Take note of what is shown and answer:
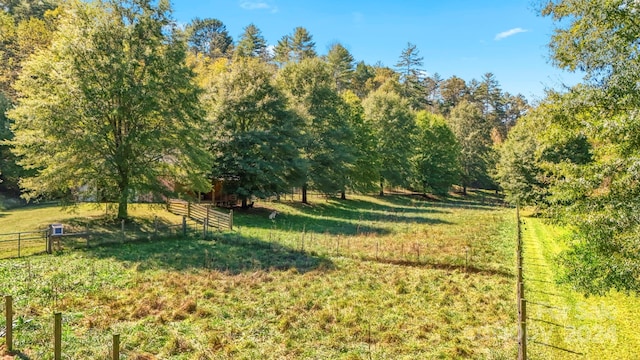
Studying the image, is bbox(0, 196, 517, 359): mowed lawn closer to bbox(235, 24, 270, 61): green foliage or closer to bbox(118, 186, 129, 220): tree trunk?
bbox(118, 186, 129, 220): tree trunk

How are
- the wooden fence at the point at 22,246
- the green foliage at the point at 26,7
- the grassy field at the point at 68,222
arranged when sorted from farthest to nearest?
the green foliage at the point at 26,7, the grassy field at the point at 68,222, the wooden fence at the point at 22,246

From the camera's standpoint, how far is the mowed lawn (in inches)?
370

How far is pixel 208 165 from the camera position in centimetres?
2698

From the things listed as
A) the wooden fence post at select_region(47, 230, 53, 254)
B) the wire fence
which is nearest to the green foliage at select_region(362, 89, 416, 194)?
the wire fence

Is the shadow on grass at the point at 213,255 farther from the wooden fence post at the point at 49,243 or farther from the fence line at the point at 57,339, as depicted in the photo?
the fence line at the point at 57,339

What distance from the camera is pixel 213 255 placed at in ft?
62.3

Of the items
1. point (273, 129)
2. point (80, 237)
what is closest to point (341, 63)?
point (273, 129)

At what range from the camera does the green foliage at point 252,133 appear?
3164 cm

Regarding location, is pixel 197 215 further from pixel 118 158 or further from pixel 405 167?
pixel 405 167

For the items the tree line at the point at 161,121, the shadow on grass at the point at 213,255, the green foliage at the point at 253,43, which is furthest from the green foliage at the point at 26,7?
the shadow on grass at the point at 213,255

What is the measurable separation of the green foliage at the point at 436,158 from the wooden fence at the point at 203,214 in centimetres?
3522

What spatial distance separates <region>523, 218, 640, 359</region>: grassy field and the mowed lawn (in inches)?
27.2

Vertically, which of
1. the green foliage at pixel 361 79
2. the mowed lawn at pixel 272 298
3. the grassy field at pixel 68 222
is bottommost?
the mowed lawn at pixel 272 298

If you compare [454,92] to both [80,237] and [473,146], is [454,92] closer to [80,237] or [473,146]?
Answer: [473,146]
